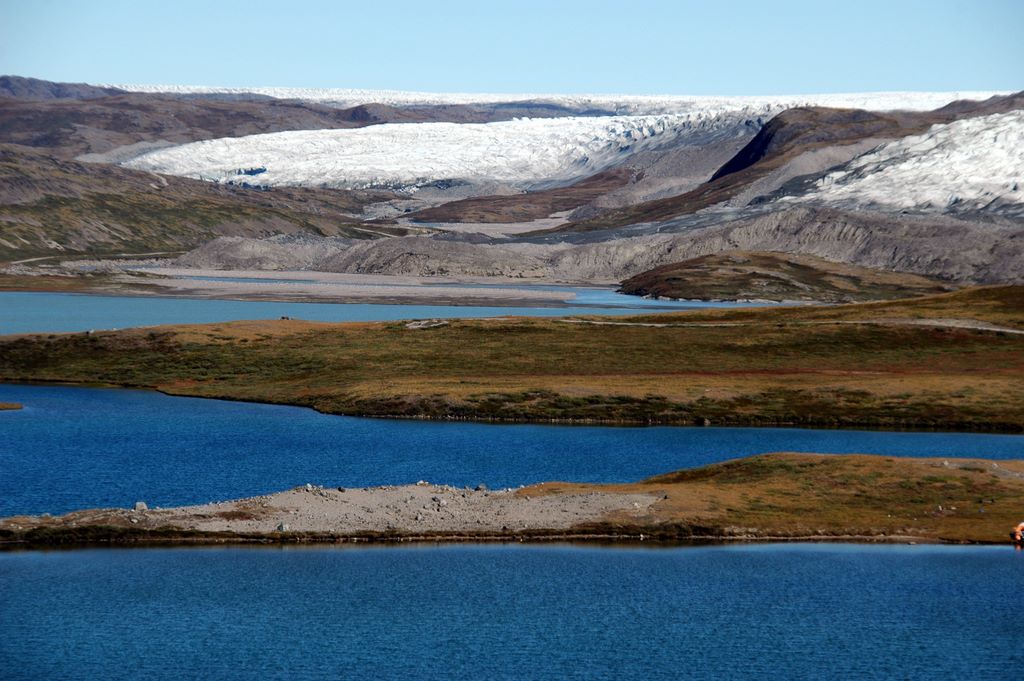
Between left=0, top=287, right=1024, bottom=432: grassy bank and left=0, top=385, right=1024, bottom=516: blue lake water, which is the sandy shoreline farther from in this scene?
left=0, top=287, right=1024, bottom=432: grassy bank

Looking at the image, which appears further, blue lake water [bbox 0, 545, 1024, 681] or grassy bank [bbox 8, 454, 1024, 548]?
grassy bank [bbox 8, 454, 1024, 548]

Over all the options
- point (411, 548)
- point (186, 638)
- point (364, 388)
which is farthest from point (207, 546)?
point (364, 388)

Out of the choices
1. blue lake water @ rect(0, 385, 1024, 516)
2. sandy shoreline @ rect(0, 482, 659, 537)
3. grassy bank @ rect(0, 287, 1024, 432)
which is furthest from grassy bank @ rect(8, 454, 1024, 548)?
grassy bank @ rect(0, 287, 1024, 432)

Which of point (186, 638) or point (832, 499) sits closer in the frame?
point (186, 638)

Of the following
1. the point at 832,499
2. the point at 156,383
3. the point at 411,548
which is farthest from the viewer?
the point at 156,383

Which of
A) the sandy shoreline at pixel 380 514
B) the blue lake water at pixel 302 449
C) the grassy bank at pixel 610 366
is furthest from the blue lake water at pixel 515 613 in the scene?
the grassy bank at pixel 610 366

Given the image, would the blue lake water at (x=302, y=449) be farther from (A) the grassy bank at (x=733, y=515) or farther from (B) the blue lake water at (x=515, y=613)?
(B) the blue lake water at (x=515, y=613)

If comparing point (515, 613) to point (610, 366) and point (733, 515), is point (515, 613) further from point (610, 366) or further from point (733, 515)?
point (610, 366)

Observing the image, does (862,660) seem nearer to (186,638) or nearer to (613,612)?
(613,612)
